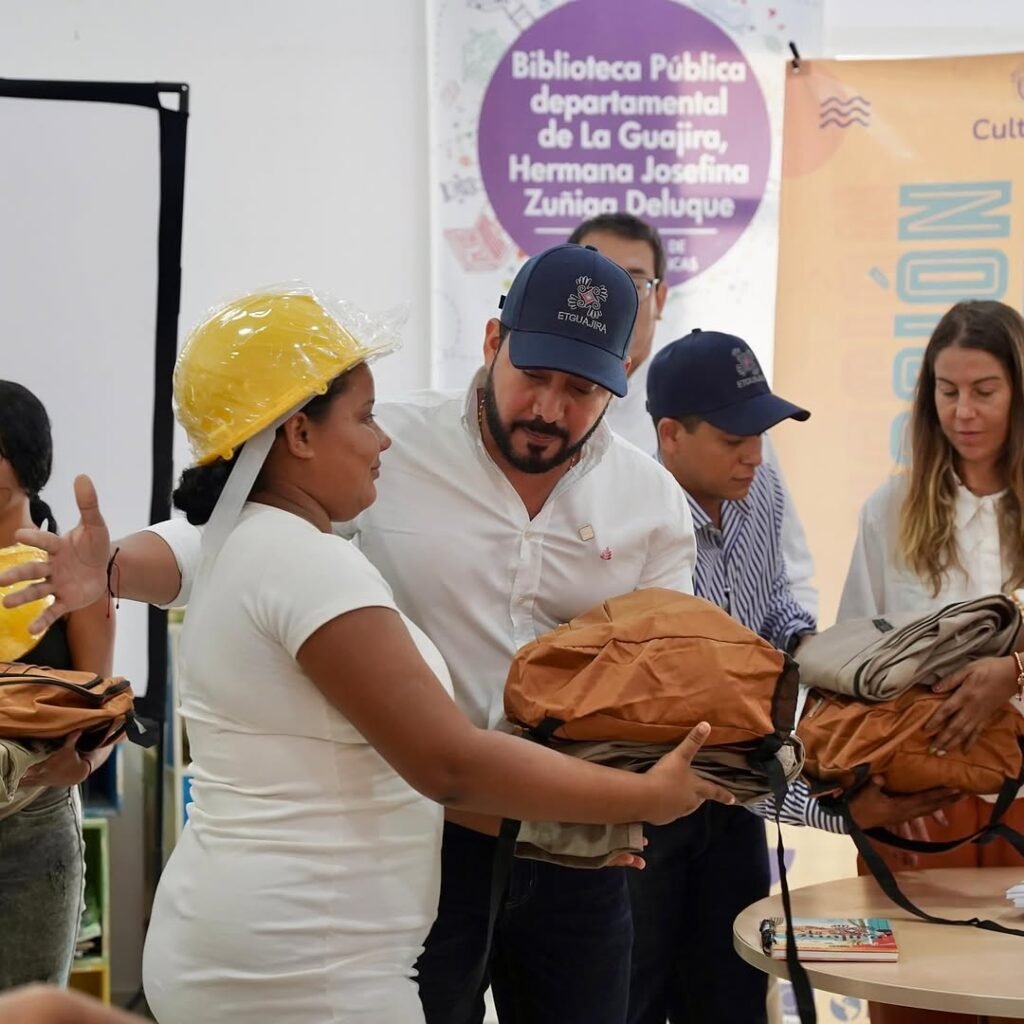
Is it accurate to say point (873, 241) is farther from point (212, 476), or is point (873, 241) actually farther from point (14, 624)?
point (212, 476)

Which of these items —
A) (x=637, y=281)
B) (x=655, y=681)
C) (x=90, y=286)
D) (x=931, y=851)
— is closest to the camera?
(x=655, y=681)

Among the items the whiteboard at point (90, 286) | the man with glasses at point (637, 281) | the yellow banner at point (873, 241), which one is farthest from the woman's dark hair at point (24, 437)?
the yellow banner at point (873, 241)

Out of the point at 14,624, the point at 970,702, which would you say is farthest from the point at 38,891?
the point at 970,702

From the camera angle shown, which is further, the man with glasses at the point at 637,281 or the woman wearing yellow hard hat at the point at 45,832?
the man with glasses at the point at 637,281

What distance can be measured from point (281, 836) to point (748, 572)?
135 cm

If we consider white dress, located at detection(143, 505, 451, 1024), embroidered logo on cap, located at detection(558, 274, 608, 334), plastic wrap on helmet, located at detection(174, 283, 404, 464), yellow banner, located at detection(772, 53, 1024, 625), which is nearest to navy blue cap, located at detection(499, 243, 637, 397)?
embroidered logo on cap, located at detection(558, 274, 608, 334)

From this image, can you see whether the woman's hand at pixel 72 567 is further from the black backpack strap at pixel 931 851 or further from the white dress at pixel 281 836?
the black backpack strap at pixel 931 851

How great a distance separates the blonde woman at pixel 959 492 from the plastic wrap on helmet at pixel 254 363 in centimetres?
139

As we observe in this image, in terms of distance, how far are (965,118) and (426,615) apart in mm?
2693

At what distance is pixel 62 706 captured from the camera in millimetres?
2143

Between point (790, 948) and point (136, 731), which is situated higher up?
point (136, 731)

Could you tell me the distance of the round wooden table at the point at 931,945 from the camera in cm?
177

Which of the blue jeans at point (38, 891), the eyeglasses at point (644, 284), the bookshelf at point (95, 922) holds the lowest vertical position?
the bookshelf at point (95, 922)

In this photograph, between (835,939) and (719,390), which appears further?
(719,390)
